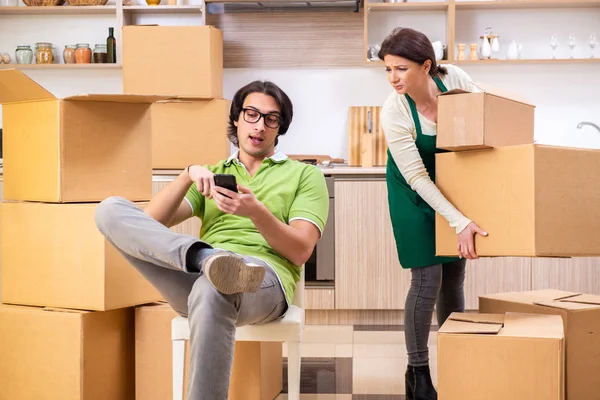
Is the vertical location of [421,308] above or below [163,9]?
below

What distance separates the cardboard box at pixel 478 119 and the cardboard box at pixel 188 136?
189cm

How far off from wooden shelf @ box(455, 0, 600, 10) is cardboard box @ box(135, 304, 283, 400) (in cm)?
254

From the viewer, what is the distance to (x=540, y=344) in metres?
1.96

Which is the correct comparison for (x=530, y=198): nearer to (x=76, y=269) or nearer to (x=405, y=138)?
(x=405, y=138)

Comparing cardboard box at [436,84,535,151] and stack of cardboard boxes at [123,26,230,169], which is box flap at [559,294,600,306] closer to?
cardboard box at [436,84,535,151]

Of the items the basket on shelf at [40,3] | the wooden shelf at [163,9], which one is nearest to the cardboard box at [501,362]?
the wooden shelf at [163,9]

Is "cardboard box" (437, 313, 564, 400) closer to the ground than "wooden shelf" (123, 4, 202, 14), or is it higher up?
closer to the ground

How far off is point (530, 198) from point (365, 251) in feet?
6.31

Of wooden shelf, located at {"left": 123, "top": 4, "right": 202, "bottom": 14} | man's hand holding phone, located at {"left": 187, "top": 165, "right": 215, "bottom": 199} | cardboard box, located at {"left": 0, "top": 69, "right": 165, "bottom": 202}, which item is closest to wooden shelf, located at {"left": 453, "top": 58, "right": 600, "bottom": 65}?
wooden shelf, located at {"left": 123, "top": 4, "right": 202, "bottom": 14}

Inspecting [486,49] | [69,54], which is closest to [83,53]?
[69,54]

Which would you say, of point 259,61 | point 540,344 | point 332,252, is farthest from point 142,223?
point 259,61

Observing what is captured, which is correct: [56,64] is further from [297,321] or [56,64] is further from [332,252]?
[297,321]

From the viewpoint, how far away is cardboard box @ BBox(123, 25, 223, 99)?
13.0ft

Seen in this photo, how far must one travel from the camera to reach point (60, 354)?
7.48 ft
